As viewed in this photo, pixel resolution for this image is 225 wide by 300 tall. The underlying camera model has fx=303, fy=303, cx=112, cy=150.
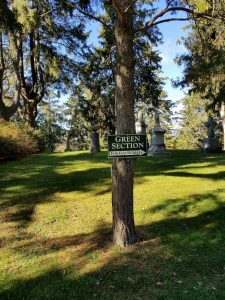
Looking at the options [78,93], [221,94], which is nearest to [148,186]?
[221,94]

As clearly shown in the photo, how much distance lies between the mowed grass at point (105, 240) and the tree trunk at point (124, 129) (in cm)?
30

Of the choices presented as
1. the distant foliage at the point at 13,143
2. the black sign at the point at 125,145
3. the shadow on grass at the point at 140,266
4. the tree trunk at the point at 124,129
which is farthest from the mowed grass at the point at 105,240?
the distant foliage at the point at 13,143

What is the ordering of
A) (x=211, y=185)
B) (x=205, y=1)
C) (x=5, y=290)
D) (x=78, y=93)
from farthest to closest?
1. (x=78, y=93)
2. (x=211, y=185)
3. (x=205, y=1)
4. (x=5, y=290)

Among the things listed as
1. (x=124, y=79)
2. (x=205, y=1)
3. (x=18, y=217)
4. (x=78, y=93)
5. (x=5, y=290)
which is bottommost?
(x=5, y=290)

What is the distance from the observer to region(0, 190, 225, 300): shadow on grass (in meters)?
3.53

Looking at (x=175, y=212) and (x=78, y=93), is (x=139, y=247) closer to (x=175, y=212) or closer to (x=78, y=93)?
(x=175, y=212)

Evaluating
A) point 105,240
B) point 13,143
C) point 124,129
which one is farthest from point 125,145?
point 13,143

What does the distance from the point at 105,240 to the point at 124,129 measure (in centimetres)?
180

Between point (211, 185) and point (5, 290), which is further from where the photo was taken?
point (211, 185)

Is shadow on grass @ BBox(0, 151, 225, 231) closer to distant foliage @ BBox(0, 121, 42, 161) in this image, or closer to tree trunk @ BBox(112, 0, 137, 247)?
distant foliage @ BBox(0, 121, 42, 161)

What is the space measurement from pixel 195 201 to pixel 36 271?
3713mm

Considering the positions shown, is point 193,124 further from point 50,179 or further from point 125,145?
point 125,145

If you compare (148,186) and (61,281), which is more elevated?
(148,186)

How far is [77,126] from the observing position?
3225 centimetres
